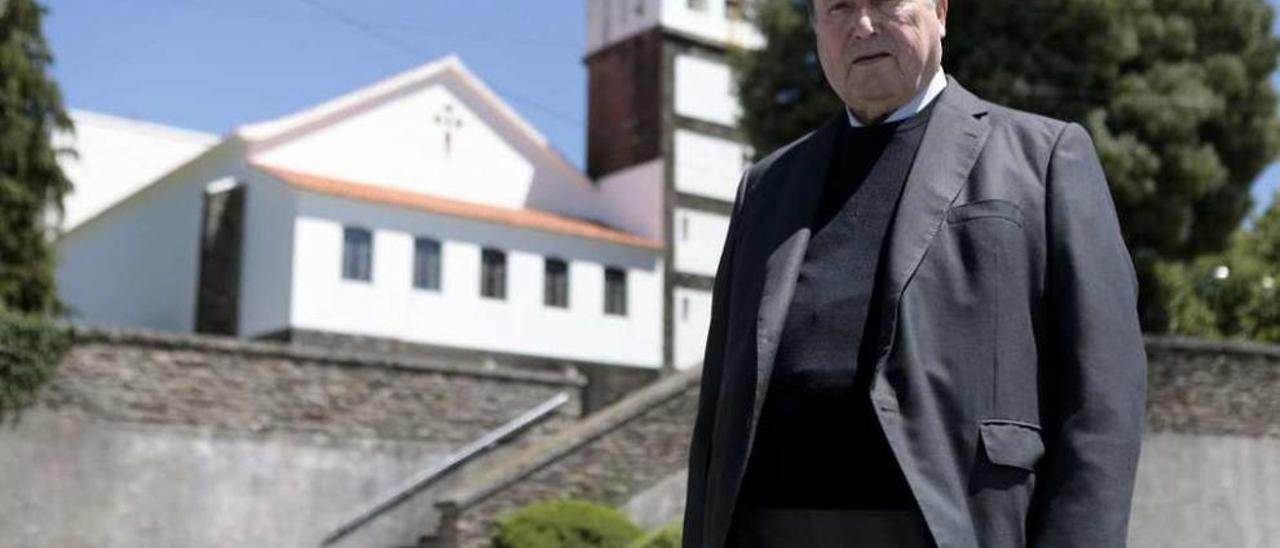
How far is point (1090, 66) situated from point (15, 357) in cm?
1503

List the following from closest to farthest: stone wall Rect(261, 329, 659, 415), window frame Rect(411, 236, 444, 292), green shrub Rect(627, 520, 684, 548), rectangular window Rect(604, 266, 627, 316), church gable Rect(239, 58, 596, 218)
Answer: green shrub Rect(627, 520, 684, 548) → stone wall Rect(261, 329, 659, 415) → window frame Rect(411, 236, 444, 292) → church gable Rect(239, 58, 596, 218) → rectangular window Rect(604, 266, 627, 316)

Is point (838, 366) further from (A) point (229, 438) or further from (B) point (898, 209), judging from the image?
(A) point (229, 438)

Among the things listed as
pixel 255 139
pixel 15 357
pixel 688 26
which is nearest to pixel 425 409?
pixel 15 357

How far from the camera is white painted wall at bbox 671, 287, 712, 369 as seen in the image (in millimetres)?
38719

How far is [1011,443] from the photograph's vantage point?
295 centimetres

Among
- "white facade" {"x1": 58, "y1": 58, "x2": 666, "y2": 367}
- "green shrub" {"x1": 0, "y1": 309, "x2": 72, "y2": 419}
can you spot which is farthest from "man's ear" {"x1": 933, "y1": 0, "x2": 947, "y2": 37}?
"white facade" {"x1": 58, "y1": 58, "x2": 666, "y2": 367}

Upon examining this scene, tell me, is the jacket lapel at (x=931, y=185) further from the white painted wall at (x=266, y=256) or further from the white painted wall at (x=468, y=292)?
the white painted wall at (x=266, y=256)

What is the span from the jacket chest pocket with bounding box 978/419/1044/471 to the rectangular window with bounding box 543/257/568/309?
108ft

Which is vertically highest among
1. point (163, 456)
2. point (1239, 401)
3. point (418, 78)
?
point (418, 78)

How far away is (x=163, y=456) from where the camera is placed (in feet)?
65.6

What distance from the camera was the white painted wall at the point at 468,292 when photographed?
1292 inches

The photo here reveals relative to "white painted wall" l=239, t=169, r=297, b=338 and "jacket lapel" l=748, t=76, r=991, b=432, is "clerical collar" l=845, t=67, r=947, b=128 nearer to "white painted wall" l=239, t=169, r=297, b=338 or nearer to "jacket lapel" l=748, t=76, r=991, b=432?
"jacket lapel" l=748, t=76, r=991, b=432

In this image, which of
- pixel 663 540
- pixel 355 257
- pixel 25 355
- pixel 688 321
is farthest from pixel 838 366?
pixel 688 321

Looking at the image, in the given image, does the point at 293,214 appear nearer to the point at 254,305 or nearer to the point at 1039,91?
the point at 254,305
